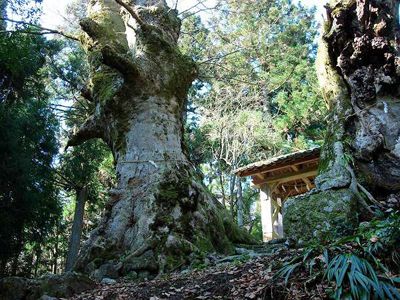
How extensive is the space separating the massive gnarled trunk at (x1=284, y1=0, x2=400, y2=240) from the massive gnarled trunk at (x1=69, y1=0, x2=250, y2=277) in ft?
5.48

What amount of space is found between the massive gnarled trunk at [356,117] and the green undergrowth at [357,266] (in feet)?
3.29

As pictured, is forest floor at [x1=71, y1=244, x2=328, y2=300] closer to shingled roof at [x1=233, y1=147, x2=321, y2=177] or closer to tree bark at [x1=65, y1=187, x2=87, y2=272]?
shingled roof at [x1=233, y1=147, x2=321, y2=177]

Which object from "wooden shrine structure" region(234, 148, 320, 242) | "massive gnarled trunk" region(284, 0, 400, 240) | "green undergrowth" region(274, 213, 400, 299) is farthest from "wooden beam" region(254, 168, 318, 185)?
"green undergrowth" region(274, 213, 400, 299)

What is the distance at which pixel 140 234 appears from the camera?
4.81m

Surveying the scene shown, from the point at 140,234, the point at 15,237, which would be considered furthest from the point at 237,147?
the point at 140,234

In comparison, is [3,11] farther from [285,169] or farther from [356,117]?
[356,117]

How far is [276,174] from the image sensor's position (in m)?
10.9

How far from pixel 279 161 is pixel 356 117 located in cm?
460

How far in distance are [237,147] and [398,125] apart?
11929 millimetres

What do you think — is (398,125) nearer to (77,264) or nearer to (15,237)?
(77,264)

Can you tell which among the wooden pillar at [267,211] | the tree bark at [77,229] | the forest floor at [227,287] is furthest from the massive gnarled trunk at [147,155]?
the tree bark at [77,229]

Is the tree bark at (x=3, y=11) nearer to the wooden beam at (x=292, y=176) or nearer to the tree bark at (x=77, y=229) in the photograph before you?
the tree bark at (x=77, y=229)

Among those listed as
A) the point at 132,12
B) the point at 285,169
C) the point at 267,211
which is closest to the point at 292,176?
the point at 285,169

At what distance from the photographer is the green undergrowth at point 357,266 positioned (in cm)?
211
